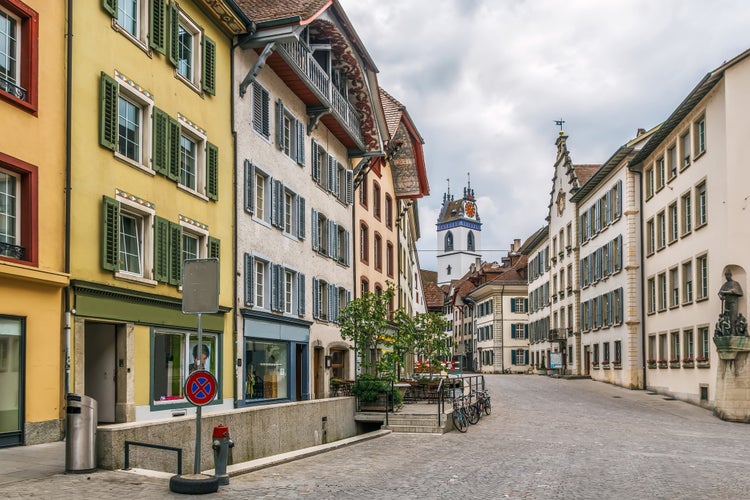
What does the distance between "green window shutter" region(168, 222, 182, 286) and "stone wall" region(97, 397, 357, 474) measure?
3546 mm

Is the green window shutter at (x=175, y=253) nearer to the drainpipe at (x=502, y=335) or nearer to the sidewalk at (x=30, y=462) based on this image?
the sidewalk at (x=30, y=462)

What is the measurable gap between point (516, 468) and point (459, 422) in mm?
8386

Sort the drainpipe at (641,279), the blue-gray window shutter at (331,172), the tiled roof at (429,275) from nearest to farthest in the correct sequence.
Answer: the blue-gray window shutter at (331,172)
the drainpipe at (641,279)
the tiled roof at (429,275)

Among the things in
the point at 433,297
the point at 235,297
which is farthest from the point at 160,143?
the point at 433,297

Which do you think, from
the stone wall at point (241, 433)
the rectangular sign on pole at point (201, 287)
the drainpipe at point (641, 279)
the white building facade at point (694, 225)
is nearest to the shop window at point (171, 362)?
the stone wall at point (241, 433)

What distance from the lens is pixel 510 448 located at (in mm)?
19484

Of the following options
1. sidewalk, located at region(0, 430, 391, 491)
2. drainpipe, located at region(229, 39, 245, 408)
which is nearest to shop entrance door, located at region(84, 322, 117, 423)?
sidewalk, located at region(0, 430, 391, 491)

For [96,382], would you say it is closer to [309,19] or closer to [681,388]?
[309,19]

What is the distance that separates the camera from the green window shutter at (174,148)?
1977 cm

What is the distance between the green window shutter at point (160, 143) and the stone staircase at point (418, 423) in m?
9.54

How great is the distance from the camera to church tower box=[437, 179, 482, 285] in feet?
541

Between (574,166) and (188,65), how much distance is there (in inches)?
1751

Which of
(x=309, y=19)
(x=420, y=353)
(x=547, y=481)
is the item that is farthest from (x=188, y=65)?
(x=420, y=353)

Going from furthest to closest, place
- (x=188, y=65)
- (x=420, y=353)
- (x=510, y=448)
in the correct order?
(x=420, y=353), (x=188, y=65), (x=510, y=448)
